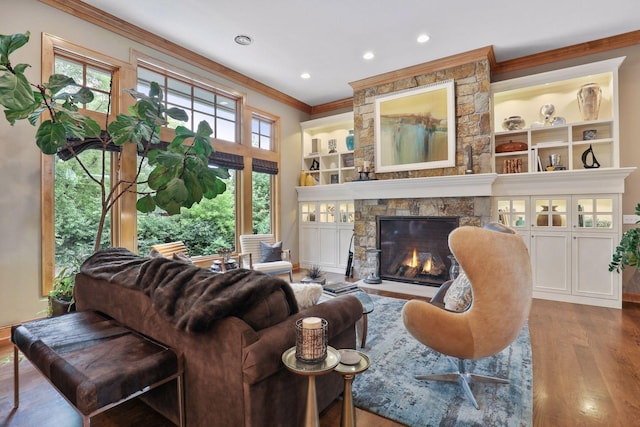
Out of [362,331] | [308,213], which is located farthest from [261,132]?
[362,331]

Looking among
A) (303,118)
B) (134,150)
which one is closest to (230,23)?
(134,150)

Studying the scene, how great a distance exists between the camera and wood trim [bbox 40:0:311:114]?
3229mm

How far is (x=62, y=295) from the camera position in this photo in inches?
112

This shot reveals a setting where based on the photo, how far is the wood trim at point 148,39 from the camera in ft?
10.6

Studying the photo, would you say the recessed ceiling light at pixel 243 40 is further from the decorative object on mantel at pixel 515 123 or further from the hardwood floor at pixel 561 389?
the hardwood floor at pixel 561 389

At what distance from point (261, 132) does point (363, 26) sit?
2.69 m

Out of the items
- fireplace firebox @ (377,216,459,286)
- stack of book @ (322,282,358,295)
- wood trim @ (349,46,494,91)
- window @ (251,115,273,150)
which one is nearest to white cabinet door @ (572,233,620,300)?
fireplace firebox @ (377,216,459,286)

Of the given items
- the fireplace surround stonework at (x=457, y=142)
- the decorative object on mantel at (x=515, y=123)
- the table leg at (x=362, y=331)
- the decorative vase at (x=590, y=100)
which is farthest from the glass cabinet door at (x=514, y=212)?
the table leg at (x=362, y=331)

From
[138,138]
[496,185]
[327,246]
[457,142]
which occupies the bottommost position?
[327,246]

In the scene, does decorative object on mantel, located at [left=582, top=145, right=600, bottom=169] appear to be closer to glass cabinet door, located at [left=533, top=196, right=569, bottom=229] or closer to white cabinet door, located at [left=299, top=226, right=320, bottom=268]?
glass cabinet door, located at [left=533, top=196, right=569, bottom=229]

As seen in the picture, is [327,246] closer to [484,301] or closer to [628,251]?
[628,251]

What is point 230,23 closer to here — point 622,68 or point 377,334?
point 377,334

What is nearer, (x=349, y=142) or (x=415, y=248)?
(x=415, y=248)

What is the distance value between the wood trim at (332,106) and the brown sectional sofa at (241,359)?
4.87 meters
